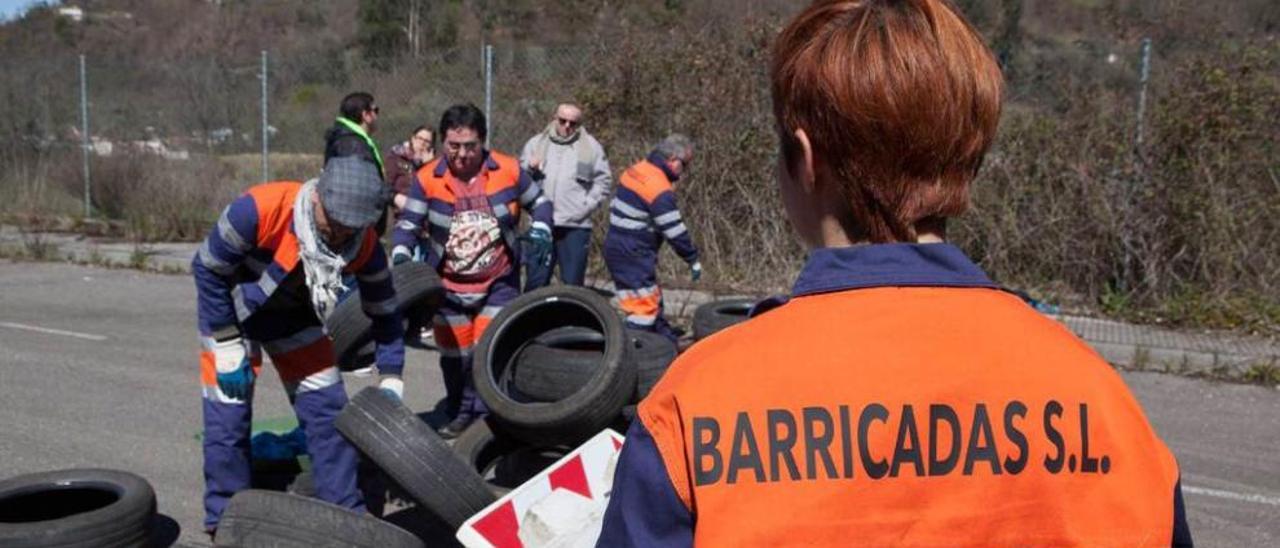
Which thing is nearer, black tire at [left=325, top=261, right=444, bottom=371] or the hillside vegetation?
black tire at [left=325, top=261, right=444, bottom=371]

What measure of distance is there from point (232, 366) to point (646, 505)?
418 cm

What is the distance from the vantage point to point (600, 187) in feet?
33.6

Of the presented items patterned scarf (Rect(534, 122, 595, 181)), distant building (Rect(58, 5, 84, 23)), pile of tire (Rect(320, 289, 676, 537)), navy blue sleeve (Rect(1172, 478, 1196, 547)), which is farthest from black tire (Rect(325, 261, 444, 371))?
distant building (Rect(58, 5, 84, 23))

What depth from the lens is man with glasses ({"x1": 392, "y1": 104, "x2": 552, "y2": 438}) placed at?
6918 mm

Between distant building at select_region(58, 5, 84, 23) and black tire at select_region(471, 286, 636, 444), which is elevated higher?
distant building at select_region(58, 5, 84, 23)

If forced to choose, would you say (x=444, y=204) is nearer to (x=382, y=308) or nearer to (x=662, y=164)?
(x=382, y=308)

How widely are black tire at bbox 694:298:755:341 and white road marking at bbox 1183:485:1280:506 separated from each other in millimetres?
2756

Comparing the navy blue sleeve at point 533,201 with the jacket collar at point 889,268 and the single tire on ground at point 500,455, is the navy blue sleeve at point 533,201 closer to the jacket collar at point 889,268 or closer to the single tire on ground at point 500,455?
the single tire on ground at point 500,455

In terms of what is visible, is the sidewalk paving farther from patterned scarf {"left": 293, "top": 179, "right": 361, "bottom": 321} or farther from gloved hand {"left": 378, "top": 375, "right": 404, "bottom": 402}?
patterned scarf {"left": 293, "top": 179, "right": 361, "bottom": 321}

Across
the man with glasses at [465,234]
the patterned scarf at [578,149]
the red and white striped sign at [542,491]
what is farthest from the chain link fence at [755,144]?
the red and white striped sign at [542,491]

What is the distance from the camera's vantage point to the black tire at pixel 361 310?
20.6ft

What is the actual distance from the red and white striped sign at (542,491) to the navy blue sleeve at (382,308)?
1.52 metres

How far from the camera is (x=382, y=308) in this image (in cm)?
553

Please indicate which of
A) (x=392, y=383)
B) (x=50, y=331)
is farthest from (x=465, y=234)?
(x=50, y=331)
